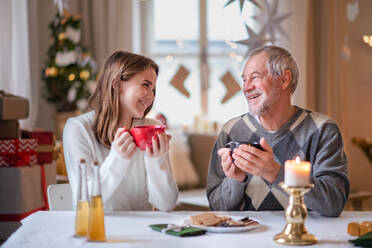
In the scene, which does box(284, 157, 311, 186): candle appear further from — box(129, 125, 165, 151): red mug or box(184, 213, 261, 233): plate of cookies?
box(129, 125, 165, 151): red mug

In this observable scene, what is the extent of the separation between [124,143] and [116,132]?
10.2 inches

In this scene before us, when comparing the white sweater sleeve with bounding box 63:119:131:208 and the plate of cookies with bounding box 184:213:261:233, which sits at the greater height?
the white sweater sleeve with bounding box 63:119:131:208

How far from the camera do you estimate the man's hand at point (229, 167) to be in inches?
73.4

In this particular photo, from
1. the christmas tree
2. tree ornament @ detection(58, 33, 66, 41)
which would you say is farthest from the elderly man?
tree ornament @ detection(58, 33, 66, 41)

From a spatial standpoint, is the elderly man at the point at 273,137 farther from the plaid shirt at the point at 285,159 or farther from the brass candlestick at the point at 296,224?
the brass candlestick at the point at 296,224

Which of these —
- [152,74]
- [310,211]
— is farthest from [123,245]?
[152,74]

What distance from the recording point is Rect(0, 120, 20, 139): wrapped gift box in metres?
2.85

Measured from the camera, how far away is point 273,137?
2.15 meters

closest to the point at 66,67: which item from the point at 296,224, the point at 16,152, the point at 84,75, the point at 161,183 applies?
the point at 84,75

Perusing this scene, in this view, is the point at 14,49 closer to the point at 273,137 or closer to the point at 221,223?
the point at 273,137

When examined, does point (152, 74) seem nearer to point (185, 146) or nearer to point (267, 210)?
point (267, 210)

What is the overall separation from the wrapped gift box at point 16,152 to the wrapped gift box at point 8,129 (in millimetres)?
78

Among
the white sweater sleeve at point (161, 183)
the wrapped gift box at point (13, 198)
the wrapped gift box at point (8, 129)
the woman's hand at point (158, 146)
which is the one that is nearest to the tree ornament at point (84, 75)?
the wrapped gift box at point (8, 129)

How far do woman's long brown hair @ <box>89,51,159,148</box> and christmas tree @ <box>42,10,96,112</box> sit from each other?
321 cm
